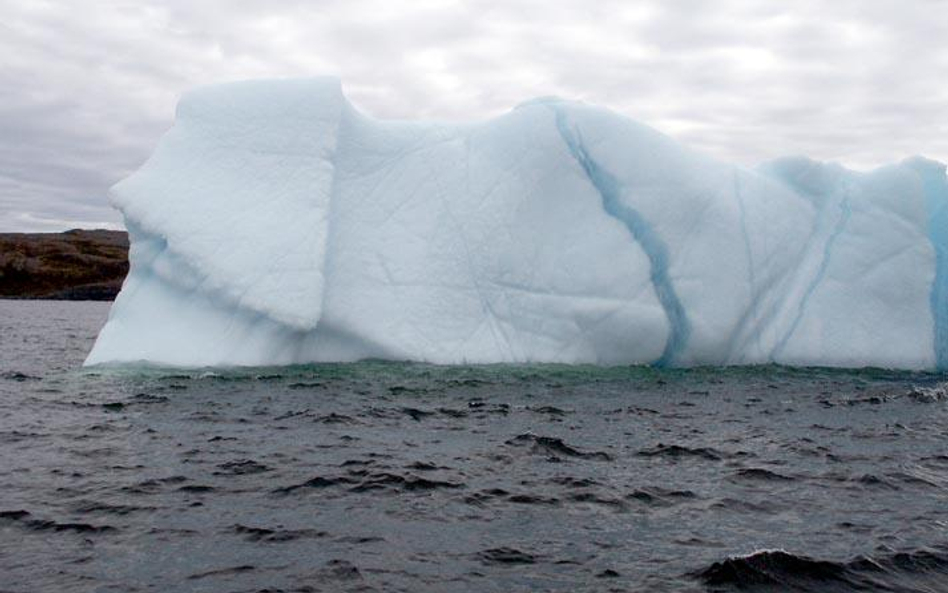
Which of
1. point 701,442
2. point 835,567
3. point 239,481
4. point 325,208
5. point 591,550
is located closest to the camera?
point 835,567

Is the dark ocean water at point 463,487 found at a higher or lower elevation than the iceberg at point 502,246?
lower

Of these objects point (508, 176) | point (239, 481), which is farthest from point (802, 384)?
point (239, 481)

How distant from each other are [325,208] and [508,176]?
3.69 meters

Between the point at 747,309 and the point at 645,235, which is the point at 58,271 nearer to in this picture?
the point at 645,235

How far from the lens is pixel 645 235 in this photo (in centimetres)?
1717

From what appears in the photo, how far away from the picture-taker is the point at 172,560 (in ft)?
19.5

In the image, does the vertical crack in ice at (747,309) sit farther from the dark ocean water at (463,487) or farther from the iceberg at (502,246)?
the dark ocean water at (463,487)

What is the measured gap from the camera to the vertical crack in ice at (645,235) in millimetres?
16766

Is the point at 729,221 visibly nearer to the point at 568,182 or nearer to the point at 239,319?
the point at 568,182

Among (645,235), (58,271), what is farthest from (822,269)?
(58,271)

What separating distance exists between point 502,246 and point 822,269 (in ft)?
21.8

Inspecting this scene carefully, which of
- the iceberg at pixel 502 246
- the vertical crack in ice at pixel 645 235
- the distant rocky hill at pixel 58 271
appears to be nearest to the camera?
the iceberg at pixel 502 246

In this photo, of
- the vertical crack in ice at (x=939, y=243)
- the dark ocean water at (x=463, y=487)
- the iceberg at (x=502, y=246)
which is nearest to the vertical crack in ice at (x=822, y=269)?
the iceberg at (x=502, y=246)

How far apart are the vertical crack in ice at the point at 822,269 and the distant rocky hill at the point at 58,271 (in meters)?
78.4
